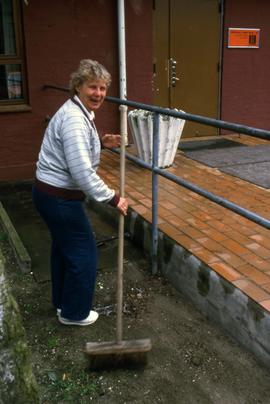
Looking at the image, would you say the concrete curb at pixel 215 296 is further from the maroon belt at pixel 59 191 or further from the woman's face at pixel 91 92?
the woman's face at pixel 91 92

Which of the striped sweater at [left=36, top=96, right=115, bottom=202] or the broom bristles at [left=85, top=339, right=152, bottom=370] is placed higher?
the striped sweater at [left=36, top=96, right=115, bottom=202]

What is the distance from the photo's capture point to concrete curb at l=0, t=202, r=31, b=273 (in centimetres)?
384

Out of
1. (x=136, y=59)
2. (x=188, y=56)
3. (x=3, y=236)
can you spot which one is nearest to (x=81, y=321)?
(x=3, y=236)

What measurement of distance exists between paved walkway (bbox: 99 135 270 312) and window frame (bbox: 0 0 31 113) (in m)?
1.47

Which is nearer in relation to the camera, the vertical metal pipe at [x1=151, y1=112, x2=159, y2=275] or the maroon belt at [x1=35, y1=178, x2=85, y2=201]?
the maroon belt at [x1=35, y1=178, x2=85, y2=201]

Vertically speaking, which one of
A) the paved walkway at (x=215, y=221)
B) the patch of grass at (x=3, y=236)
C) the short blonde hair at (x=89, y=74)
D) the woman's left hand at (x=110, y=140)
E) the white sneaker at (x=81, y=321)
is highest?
the short blonde hair at (x=89, y=74)

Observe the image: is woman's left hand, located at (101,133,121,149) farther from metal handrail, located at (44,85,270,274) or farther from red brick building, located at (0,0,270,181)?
red brick building, located at (0,0,270,181)

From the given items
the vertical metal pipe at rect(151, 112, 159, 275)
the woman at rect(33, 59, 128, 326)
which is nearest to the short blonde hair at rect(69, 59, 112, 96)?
the woman at rect(33, 59, 128, 326)

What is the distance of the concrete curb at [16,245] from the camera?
12.6 ft

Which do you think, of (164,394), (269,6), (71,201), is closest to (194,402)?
(164,394)

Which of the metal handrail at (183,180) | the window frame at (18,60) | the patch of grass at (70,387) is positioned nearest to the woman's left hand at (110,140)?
the metal handrail at (183,180)

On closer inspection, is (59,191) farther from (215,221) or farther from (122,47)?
(122,47)

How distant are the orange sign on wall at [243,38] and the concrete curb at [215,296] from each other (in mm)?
4681

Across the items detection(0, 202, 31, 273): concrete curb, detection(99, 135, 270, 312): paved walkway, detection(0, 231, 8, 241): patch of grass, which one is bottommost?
detection(0, 231, 8, 241): patch of grass
